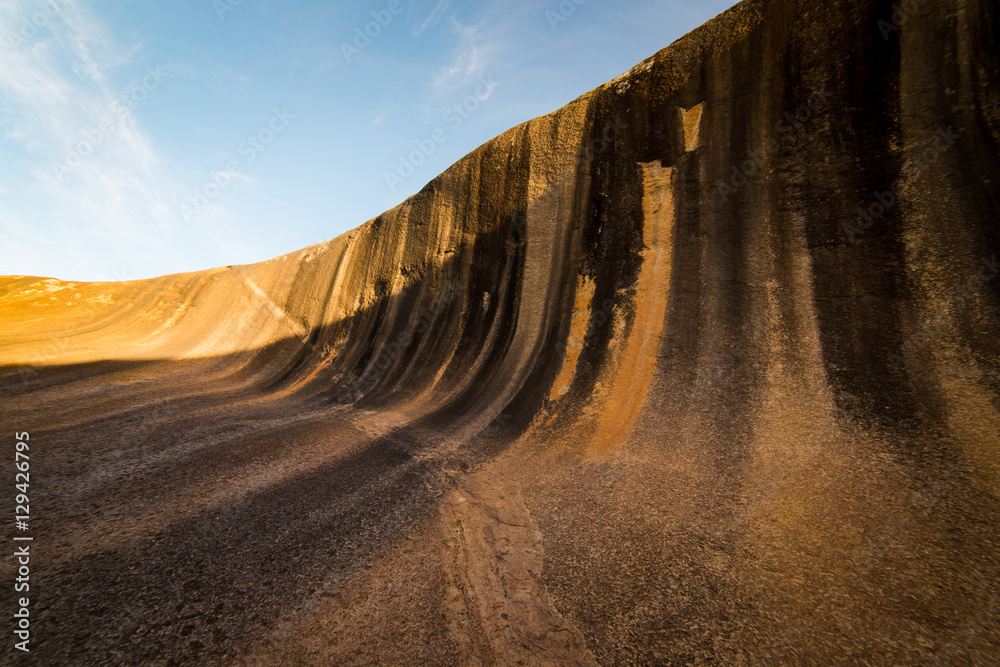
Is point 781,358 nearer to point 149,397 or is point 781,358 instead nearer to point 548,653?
point 548,653

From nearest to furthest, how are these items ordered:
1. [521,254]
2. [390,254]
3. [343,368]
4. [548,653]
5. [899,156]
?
[548,653], [899,156], [521,254], [343,368], [390,254]

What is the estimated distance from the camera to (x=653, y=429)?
3408mm

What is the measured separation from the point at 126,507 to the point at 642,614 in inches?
125

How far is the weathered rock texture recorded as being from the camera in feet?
5.69

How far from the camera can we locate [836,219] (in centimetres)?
338

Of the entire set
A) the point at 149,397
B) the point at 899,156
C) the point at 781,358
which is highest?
the point at 899,156

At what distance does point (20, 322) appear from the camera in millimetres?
10008

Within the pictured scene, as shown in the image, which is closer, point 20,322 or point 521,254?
point 521,254

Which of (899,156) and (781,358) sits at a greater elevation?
(899,156)

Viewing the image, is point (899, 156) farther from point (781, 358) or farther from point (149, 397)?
point (149, 397)

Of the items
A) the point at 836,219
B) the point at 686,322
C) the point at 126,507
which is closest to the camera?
the point at 126,507

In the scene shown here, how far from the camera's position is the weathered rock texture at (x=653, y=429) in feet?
5.69

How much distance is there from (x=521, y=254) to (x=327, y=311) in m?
4.91

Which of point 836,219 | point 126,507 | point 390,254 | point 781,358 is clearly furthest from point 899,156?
point 390,254
